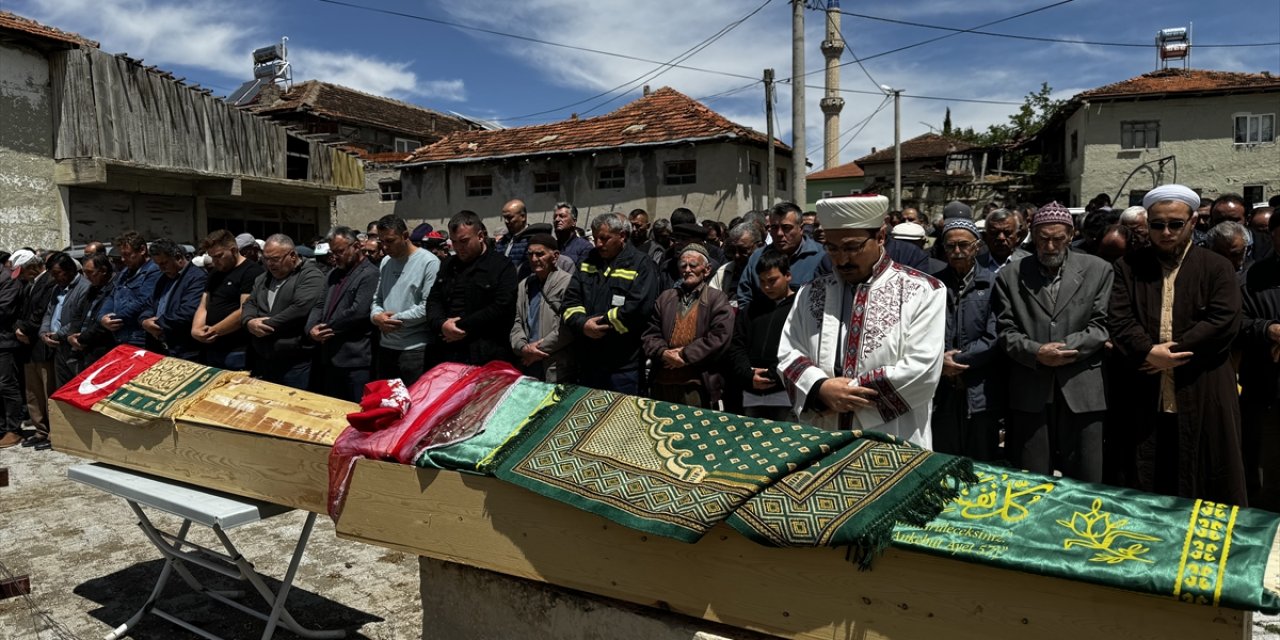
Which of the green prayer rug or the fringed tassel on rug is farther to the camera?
the green prayer rug

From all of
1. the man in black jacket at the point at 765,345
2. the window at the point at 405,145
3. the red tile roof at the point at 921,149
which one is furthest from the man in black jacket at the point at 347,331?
the red tile roof at the point at 921,149

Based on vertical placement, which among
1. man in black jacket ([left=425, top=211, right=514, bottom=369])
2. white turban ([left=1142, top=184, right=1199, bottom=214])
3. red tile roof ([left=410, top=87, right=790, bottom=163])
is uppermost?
red tile roof ([left=410, top=87, right=790, bottom=163])

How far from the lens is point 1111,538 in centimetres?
231

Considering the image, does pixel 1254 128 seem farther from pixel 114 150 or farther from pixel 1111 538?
pixel 114 150

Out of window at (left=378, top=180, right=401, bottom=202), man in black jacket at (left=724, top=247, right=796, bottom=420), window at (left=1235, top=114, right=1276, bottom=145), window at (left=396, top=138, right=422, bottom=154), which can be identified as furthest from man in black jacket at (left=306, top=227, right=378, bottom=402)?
window at (left=1235, top=114, right=1276, bottom=145)

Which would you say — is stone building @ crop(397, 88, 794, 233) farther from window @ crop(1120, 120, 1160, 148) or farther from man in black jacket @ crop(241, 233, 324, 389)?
man in black jacket @ crop(241, 233, 324, 389)

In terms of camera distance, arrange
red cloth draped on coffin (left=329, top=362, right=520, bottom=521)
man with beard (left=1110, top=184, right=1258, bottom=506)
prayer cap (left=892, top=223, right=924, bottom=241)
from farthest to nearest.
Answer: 1. prayer cap (left=892, top=223, right=924, bottom=241)
2. man with beard (left=1110, top=184, right=1258, bottom=506)
3. red cloth draped on coffin (left=329, top=362, right=520, bottom=521)

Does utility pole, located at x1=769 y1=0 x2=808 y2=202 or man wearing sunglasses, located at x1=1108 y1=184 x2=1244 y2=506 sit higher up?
utility pole, located at x1=769 y1=0 x2=808 y2=202

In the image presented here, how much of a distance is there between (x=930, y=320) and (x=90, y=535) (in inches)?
212

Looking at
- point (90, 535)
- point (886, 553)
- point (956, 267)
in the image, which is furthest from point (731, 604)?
point (90, 535)

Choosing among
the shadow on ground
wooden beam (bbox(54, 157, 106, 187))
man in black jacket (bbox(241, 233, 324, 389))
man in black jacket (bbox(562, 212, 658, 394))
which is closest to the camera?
the shadow on ground

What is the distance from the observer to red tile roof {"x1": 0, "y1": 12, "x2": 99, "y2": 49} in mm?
16109

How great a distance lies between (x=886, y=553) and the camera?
96.9 inches

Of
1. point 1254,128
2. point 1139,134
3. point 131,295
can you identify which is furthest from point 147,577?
point 1254,128
